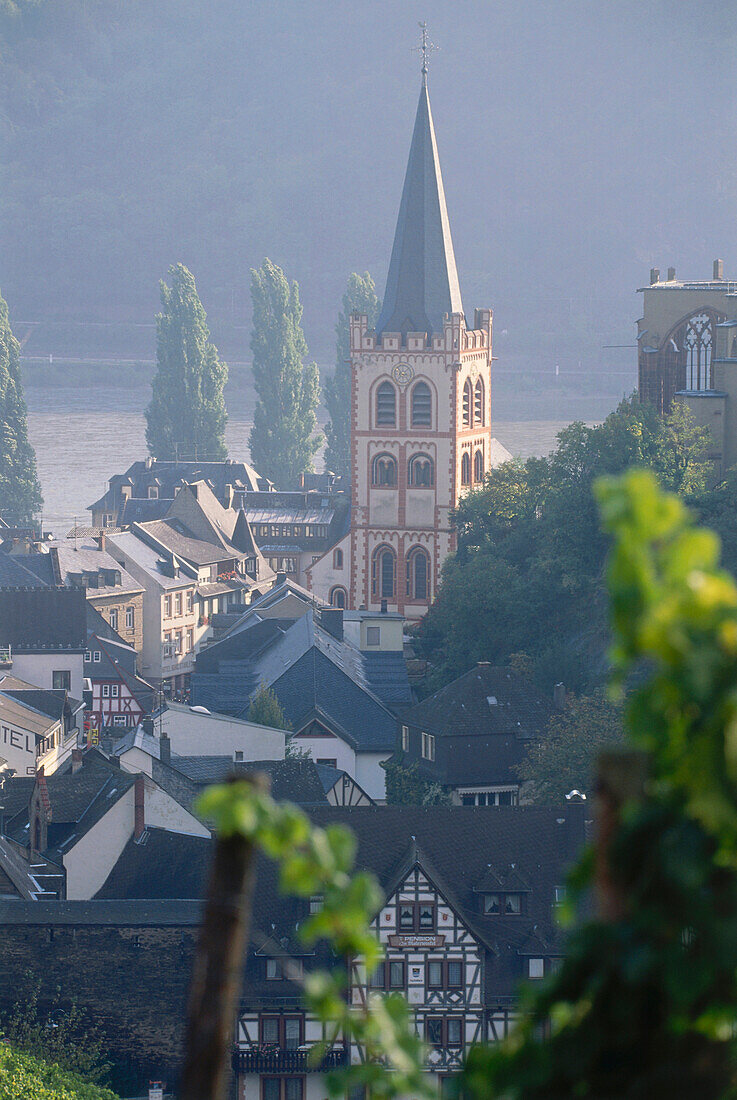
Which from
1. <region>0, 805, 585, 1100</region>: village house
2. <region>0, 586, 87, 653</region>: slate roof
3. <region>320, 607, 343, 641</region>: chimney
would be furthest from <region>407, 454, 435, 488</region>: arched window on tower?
<region>0, 805, 585, 1100</region>: village house

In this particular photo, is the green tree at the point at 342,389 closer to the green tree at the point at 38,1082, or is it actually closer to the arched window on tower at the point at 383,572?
the arched window on tower at the point at 383,572

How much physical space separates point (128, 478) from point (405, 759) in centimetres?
6964

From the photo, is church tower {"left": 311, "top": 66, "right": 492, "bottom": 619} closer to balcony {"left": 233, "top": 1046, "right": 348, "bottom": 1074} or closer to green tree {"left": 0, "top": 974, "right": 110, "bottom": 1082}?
green tree {"left": 0, "top": 974, "right": 110, "bottom": 1082}

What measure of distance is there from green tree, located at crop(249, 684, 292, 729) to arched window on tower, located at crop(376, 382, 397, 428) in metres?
37.7

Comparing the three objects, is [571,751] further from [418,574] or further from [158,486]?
[158,486]

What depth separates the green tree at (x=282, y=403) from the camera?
134500 mm

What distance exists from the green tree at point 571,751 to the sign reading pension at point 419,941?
9759 mm

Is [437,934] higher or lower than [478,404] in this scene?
lower

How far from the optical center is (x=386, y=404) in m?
93.3

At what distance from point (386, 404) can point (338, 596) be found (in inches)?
377

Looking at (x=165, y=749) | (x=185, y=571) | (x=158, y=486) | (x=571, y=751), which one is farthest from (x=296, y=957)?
(x=158, y=486)

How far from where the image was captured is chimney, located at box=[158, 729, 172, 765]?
163 ft

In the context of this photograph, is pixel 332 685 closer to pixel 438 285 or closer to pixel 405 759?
pixel 405 759

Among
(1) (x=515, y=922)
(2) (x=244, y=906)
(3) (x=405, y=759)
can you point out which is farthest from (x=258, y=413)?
(2) (x=244, y=906)
